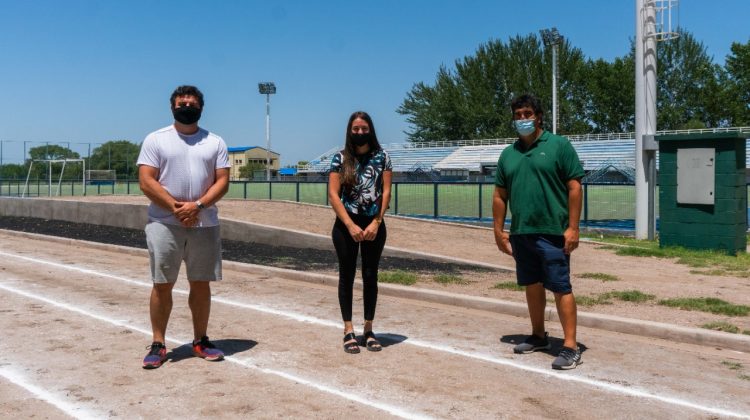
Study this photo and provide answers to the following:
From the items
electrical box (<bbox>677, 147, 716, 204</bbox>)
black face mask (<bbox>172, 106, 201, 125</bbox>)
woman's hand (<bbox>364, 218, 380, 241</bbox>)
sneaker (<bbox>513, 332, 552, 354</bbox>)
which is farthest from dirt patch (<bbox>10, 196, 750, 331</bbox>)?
black face mask (<bbox>172, 106, 201, 125</bbox>)

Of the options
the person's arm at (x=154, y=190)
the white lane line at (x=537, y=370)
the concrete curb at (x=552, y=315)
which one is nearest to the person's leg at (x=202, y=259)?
the person's arm at (x=154, y=190)

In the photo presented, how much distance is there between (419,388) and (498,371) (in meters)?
0.77

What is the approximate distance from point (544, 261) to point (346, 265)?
157cm

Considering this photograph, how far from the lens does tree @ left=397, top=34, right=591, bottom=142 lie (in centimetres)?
9350

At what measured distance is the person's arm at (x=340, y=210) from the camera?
5848mm

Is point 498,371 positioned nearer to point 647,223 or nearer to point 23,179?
point 647,223

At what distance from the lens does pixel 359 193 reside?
5965mm

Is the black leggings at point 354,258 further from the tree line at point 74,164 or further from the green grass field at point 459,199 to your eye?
the tree line at point 74,164

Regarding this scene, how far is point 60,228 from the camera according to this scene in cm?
2012

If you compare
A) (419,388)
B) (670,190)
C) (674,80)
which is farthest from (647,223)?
A: (674,80)

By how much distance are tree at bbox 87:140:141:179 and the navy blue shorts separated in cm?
4004

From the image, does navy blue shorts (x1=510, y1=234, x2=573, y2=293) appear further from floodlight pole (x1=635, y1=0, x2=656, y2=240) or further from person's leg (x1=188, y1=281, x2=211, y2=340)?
floodlight pole (x1=635, y1=0, x2=656, y2=240)

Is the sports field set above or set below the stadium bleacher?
below

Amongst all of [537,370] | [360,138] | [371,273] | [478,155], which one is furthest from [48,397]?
[478,155]
